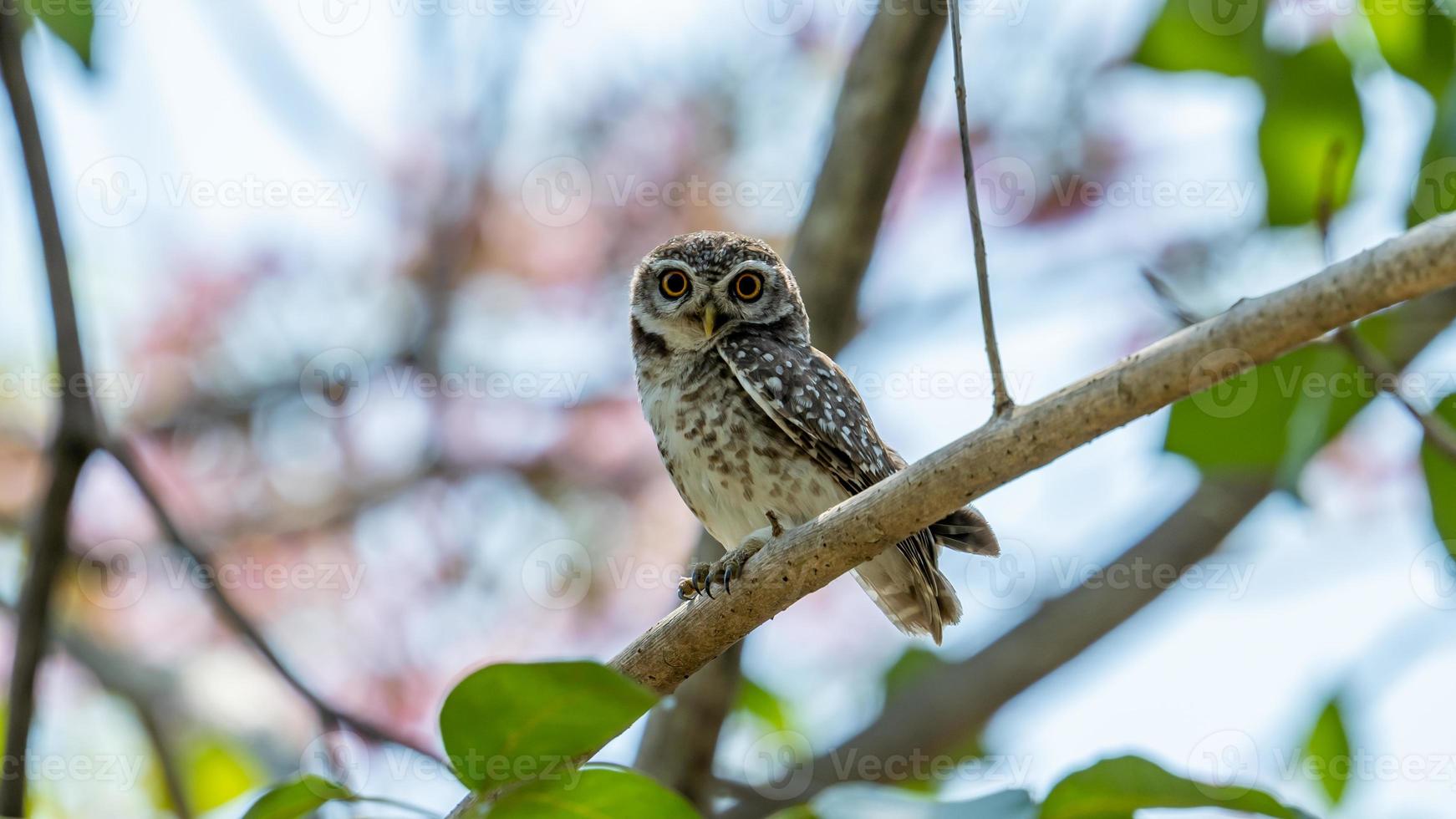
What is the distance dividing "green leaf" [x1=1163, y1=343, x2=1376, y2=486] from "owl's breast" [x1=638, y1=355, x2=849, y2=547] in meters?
1.10

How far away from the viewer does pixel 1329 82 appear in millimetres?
Result: 3568

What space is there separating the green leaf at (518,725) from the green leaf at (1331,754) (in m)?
3.01

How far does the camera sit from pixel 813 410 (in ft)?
12.5

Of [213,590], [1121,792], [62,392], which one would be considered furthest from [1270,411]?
[62,392]

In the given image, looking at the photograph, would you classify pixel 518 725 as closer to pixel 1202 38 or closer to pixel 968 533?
pixel 968 533

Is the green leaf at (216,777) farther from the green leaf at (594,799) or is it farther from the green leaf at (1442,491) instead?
the green leaf at (1442,491)

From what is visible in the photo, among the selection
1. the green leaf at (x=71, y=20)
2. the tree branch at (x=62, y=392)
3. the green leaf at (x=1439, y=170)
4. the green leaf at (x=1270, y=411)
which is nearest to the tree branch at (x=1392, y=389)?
the green leaf at (x=1270, y=411)

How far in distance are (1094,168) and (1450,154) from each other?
4002mm

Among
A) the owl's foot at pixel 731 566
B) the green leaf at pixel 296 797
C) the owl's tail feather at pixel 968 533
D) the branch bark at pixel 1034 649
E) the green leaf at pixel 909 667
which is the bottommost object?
the green leaf at pixel 909 667

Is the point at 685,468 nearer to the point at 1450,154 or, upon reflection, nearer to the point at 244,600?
the point at 1450,154

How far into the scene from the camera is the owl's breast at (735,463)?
3.85 meters

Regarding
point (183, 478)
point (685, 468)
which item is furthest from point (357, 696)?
point (685, 468)

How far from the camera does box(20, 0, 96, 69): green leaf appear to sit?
2836 mm

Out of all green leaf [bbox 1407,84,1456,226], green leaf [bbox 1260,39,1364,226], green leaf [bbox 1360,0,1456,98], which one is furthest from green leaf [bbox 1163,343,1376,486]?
green leaf [bbox 1360,0,1456,98]
